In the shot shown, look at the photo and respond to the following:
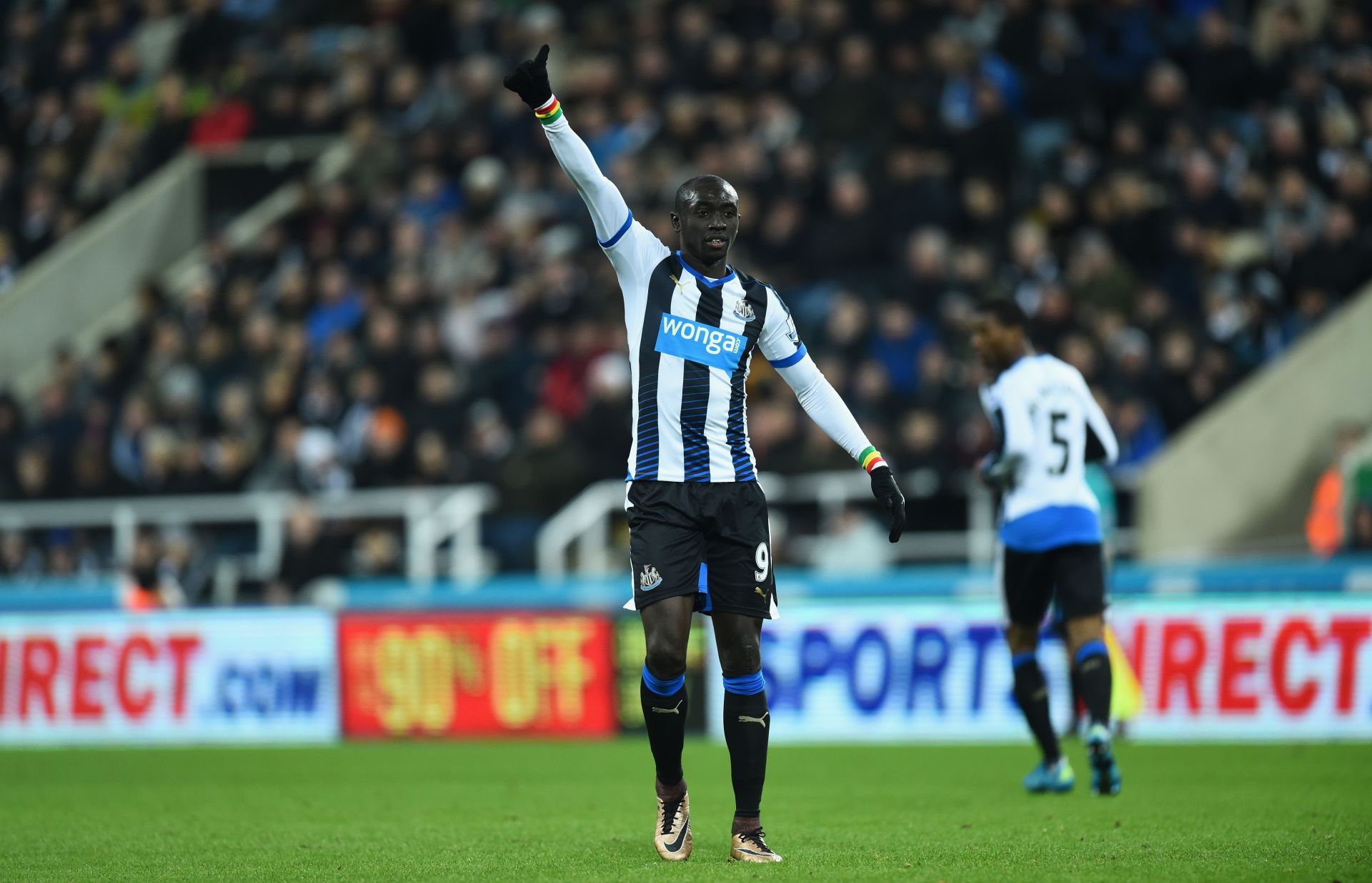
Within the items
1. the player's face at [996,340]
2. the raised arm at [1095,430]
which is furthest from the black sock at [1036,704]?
the player's face at [996,340]

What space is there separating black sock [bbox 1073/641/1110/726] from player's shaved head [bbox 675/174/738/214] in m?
3.56

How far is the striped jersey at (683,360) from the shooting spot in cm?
674

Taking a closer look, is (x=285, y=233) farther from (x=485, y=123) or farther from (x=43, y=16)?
(x=43, y=16)

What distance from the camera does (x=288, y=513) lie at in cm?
1619

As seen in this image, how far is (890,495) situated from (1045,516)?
8.14 feet

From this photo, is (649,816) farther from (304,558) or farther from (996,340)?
(304,558)

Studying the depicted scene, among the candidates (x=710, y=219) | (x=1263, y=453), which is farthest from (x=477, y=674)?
(x=710, y=219)

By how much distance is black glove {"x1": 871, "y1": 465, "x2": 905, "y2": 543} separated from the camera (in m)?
6.84

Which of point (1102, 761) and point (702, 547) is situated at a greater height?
point (702, 547)

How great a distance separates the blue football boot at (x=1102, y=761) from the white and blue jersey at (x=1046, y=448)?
93 cm

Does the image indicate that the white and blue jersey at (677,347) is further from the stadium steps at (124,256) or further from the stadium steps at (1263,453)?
the stadium steps at (124,256)

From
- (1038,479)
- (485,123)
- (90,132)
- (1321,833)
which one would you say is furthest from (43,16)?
(1321,833)

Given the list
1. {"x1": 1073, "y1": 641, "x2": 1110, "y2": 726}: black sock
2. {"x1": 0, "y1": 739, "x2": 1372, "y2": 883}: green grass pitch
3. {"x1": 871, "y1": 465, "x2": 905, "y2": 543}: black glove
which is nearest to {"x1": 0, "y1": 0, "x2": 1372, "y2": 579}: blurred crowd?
{"x1": 0, "y1": 739, "x2": 1372, "y2": 883}: green grass pitch

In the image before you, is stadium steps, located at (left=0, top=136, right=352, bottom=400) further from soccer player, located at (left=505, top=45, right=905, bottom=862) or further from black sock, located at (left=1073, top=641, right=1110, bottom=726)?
soccer player, located at (left=505, top=45, right=905, bottom=862)
